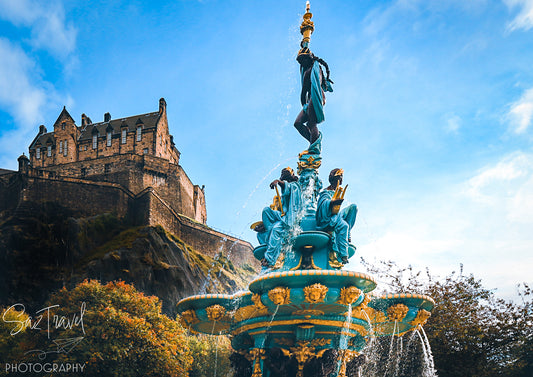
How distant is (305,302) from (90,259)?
42.9m

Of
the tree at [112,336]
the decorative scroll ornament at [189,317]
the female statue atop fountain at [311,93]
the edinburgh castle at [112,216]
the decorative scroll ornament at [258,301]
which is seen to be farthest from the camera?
the edinburgh castle at [112,216]

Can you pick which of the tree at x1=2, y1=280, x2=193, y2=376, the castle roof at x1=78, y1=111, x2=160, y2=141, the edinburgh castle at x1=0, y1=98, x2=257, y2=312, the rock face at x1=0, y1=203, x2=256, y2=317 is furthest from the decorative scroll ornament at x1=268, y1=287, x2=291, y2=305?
the castle roof at x1=78, y1=111, x2=160, y2=141

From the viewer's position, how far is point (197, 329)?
1406 cm

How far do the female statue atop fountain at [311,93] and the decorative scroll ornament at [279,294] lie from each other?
4.70 meters

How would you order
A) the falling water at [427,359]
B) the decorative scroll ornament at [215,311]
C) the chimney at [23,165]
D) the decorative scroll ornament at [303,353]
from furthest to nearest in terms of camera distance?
the chimney at [23,165]
the falling water at [427,359]
the decorative scroll ornament at [215,311]
the decorative scroll ornament at [303,353]

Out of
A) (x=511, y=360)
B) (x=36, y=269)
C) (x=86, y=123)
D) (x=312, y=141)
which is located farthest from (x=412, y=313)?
(x=86, y=123)

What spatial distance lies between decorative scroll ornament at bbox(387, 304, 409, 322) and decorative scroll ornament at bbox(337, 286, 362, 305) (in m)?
1.95

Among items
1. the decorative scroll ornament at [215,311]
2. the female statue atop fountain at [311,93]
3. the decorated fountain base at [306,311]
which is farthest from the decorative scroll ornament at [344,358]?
the female statue atop fountain at [311,93]

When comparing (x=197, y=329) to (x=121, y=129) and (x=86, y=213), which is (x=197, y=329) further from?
(x=121, y=129)

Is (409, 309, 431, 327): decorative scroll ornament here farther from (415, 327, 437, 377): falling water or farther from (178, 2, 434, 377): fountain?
(415, 327, 437, 377): falling water

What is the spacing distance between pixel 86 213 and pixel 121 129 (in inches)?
1155

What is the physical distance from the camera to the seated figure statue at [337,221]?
1226 centimetres

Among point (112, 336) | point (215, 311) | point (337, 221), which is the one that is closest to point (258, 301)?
point (215, 311)
